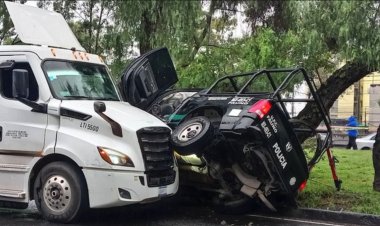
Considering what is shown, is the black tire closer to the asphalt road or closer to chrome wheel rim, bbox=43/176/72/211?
the asphalt road

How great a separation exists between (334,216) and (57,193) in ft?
13.0

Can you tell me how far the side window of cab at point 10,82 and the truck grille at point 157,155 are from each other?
168cm

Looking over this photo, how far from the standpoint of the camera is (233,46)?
11.5 m

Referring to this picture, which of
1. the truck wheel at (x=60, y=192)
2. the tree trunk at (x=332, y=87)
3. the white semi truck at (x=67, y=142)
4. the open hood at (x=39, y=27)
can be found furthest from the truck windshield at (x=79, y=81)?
the tree trunk at (x=332, y=87)

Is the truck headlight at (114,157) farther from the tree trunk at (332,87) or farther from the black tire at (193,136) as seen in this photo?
the tree trunk at (332,87)

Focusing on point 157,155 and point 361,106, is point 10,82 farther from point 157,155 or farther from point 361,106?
point 361,106

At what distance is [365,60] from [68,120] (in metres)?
4.34

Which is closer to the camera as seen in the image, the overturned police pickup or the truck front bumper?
the truck front bumper

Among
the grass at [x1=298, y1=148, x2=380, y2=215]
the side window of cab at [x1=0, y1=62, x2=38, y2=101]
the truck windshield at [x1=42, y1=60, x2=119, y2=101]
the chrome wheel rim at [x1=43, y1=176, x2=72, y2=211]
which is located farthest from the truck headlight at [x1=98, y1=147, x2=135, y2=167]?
the grass at [x1=298, y1=148, x2=380, y2=215]

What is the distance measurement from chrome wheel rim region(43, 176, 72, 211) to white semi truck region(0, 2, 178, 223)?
13 millimetres

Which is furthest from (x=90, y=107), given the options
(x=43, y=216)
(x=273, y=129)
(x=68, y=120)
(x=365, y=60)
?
(x=365, y=60)

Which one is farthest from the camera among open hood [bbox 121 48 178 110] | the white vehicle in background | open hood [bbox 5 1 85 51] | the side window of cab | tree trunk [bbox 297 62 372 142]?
the white vehicle in background

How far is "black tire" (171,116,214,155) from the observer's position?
7215 millimetres

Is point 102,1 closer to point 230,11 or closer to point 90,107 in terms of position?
point 230,11
